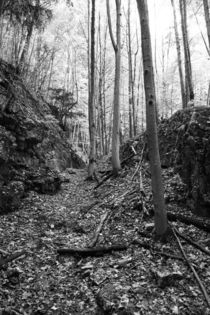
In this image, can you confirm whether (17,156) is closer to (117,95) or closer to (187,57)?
(117,95)

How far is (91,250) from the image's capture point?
4262 mm

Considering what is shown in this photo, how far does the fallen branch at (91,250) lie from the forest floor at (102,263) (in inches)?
0.7

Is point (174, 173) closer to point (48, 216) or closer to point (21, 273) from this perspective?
point (48, 216)

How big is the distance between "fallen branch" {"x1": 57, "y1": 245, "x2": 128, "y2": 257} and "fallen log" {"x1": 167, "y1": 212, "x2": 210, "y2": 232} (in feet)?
3.77

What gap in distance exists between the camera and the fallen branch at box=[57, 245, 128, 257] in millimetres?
4234

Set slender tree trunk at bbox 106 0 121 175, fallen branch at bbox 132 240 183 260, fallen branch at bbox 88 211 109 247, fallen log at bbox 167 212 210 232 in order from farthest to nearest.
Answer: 1. slender tree trunk at bbox 106 0 121 175
2. fallen branch at bbox 88 211 109 247
3. fallen log at bbox 167 212 210 232
4. fallen branch at bbox 132 240 183 260

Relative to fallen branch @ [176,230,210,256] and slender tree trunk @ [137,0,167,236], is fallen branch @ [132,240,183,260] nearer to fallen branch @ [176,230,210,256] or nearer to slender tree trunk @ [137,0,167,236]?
slender tree trunk @ [137,0,167,236]

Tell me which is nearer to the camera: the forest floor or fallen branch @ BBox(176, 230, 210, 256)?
the forest floor

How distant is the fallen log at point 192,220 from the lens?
14.0ft

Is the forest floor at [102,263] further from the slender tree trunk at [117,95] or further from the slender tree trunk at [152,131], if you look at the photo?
the slender tree trunk at [117,95]

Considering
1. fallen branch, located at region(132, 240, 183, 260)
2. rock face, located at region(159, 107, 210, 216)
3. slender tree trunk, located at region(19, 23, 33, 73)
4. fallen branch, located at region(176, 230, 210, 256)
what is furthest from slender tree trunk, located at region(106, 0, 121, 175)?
fallen branch, located at region(176, 230, 210, 256)

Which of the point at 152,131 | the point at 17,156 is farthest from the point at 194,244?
the point at 17,156

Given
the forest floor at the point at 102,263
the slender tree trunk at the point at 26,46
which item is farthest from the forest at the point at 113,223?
the slender tree trunk at the point at 26,46

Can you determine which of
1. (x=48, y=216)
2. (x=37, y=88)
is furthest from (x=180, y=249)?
(x=37, y=88)
